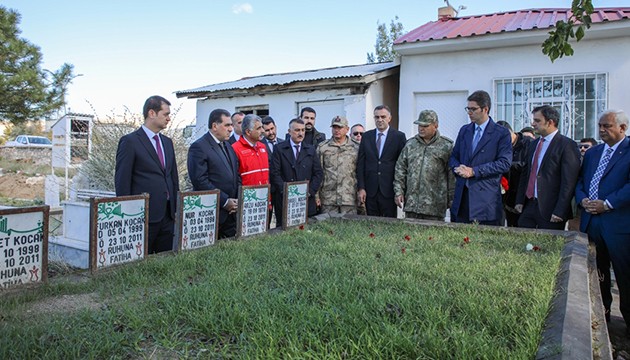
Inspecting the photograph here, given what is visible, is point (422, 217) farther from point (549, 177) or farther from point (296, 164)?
point (296, 164)

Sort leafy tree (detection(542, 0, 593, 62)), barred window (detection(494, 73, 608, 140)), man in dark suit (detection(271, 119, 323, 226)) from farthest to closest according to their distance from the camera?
barred window (detection(494, 73, 608, 140))
man in dark suit (detection(271, 119, 323, 226))
leafy tree (detection(542, 0, 593, 62))

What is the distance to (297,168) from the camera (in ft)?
17.6

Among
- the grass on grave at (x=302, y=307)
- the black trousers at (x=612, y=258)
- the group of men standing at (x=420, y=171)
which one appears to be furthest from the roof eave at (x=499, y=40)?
the grass on grave at (x=302, y=307)

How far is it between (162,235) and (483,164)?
3089mm

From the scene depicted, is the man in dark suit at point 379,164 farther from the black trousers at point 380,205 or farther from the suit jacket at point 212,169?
the suit jacket at point 212,169

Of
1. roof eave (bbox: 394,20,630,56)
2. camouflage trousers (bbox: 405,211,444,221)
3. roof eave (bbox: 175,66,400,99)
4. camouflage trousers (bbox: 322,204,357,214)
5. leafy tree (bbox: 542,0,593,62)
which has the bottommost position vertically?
camouflage trousers (bbox: 405,211,444,221)

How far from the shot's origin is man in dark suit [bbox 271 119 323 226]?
5.37m

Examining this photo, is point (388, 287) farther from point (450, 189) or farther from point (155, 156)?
point (450, 189)

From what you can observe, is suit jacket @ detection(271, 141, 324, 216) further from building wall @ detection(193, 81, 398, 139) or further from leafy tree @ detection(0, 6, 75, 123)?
leafy tree @ detection(0, 6, 75, 123)

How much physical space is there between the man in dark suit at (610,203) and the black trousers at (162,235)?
3557 millimetres

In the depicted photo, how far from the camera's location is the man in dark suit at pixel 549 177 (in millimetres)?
4473

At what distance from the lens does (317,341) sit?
1.79 meters

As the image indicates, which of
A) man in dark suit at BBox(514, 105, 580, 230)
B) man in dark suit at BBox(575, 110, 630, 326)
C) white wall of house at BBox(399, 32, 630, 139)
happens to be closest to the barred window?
white wall of house at BBox(399, 32, 630, 139)

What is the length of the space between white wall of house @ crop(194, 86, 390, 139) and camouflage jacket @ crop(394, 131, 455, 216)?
446 centimetres
